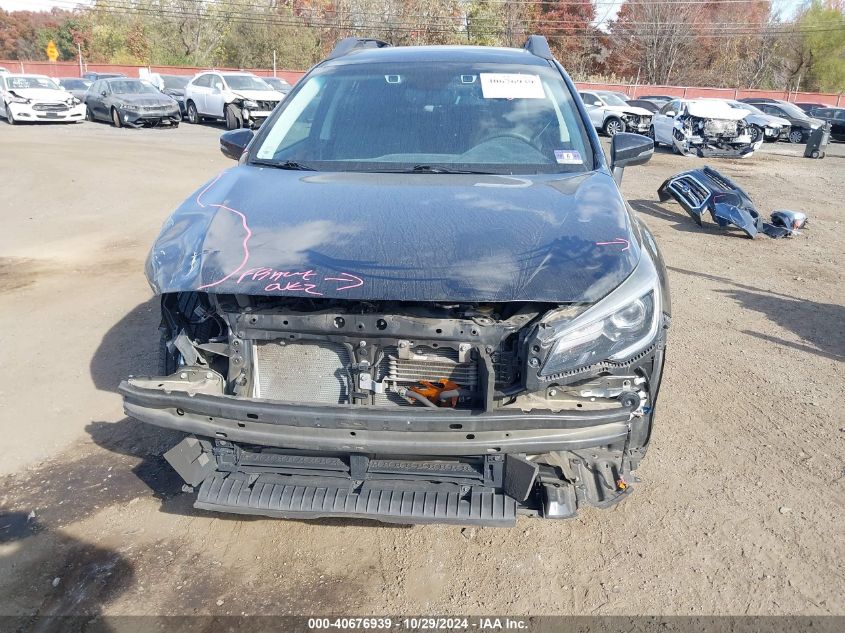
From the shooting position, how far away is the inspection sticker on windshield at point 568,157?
3.39 metres

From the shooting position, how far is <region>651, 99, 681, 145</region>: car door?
1759cm

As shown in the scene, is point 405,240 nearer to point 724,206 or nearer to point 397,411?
point 397,411

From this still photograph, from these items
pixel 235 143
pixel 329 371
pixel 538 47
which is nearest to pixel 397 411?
pixel 329 371

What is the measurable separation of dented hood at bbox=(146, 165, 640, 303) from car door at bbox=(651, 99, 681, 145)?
52.5 ft

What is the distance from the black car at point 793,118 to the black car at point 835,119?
161 cm

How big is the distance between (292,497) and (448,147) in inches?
76.5

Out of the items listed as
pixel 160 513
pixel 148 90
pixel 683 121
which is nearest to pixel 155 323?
pixel 160 513

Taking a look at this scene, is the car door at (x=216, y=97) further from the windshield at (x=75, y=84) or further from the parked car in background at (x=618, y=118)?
the parked car in background at (x=618, y=118)

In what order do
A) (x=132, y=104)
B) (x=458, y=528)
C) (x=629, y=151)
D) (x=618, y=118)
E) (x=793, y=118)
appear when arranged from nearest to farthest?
(x=458, y=528) < (x=629, y=151) < (x=132, y=104) < (x=618, y=118) < (x=793, y=118)

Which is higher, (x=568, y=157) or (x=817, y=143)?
(x=568, y=157)

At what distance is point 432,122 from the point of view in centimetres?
362

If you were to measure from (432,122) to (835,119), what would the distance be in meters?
26.9

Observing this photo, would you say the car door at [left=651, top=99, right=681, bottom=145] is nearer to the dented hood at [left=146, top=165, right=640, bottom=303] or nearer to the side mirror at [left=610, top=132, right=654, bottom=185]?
the side mirror at [left=610, top=132, right=654, bottom=185]

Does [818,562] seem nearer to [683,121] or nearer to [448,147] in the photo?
[448,147]
